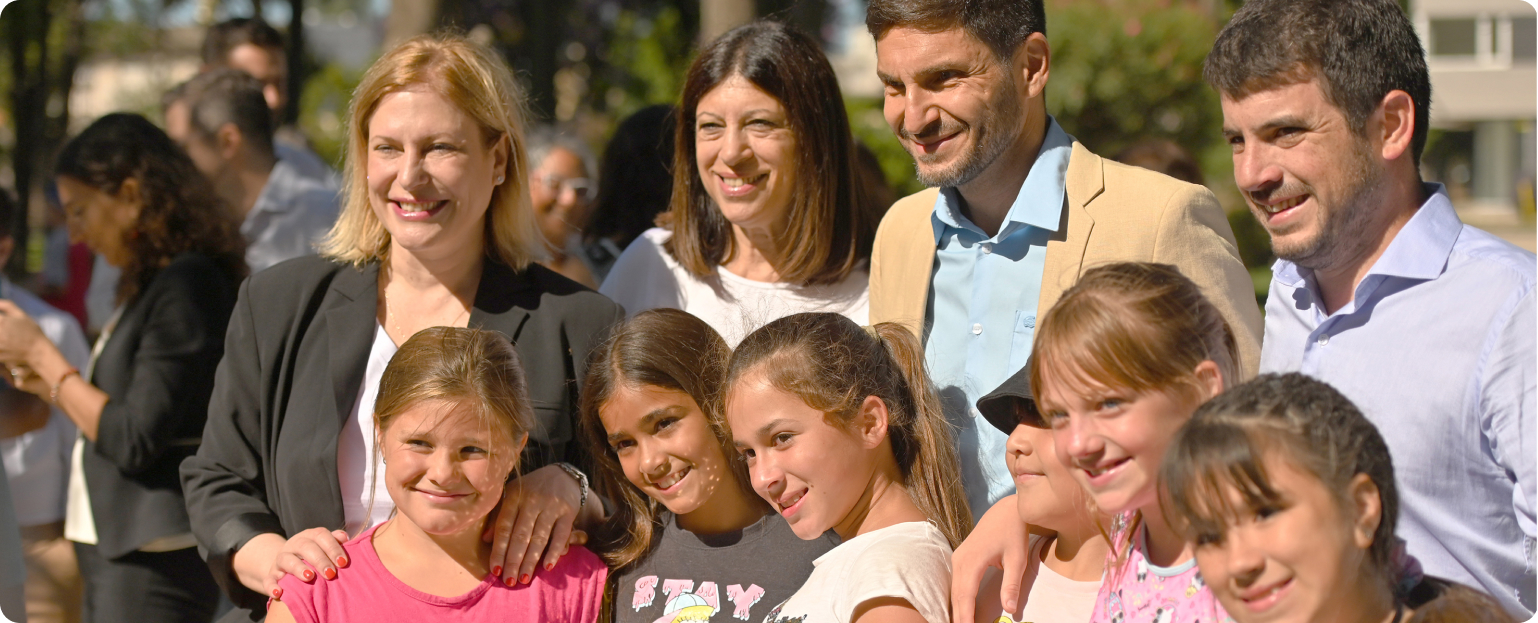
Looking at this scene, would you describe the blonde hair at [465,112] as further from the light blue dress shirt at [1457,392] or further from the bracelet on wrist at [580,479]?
the light blue dress shirt at [1457,392]

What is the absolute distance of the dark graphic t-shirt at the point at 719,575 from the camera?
8.76 feet

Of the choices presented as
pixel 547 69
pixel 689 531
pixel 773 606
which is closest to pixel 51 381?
A: pixel 689 531

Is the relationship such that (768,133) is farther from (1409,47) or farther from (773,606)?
(1409,47)

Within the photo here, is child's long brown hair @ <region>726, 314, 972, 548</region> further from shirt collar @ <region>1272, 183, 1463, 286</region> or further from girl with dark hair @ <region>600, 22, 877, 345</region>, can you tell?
shirt collar @ <region>1272, 183, 1463, 286</region>

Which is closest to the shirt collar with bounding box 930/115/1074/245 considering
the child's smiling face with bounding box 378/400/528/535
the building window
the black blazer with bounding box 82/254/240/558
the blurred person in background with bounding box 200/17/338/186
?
the child's smiling face with bounding box 378/400/528/535

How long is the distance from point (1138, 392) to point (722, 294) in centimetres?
167

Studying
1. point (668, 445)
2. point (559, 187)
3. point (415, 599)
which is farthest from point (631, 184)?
point (415, 599)

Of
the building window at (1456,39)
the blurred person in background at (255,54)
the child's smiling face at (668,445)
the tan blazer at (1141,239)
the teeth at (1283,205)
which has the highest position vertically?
the blurred person in background at (255,54)

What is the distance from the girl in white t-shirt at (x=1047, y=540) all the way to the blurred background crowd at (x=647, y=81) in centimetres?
104

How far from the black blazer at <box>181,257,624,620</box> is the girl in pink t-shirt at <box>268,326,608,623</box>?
0.17m

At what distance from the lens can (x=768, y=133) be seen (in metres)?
3.38

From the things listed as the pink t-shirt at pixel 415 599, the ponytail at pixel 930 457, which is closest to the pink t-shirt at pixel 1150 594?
the ponytail at pixel 930 457

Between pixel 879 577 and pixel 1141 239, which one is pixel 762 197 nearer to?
pixel 1141 239

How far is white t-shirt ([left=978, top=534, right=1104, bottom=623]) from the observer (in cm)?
234
